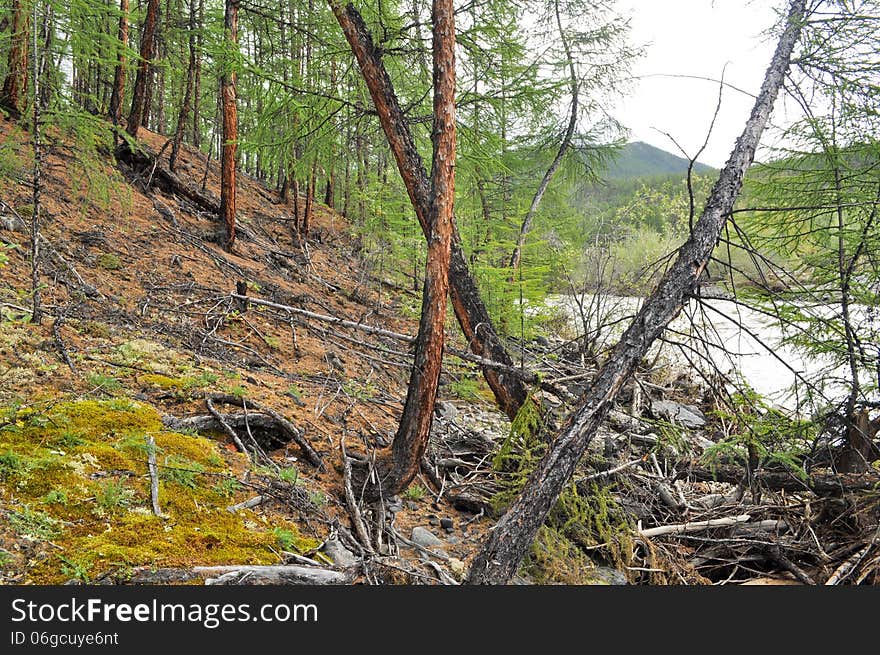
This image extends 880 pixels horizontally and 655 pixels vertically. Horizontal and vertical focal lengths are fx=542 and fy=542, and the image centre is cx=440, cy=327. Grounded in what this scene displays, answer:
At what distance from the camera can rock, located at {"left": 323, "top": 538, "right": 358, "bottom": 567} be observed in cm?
354

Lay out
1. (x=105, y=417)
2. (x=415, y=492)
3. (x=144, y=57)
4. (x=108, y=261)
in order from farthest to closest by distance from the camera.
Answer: (x=144, y=57) → (x=108, y=261) → (x=415, y=492) → (x=105, y=417)

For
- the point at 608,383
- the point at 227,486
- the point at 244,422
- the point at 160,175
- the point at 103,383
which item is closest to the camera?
the point at 608,383

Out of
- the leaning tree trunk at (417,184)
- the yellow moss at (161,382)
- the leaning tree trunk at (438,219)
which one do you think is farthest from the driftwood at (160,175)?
the leaning tree trunk at (438,219)

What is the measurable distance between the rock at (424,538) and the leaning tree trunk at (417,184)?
1.66 metres

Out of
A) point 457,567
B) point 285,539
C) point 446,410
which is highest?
point 285,539

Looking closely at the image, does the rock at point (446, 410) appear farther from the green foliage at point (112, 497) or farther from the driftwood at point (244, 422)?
the green foliage at point (112, 497)

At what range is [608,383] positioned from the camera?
377cm

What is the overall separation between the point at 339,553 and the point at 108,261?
22.6 feet

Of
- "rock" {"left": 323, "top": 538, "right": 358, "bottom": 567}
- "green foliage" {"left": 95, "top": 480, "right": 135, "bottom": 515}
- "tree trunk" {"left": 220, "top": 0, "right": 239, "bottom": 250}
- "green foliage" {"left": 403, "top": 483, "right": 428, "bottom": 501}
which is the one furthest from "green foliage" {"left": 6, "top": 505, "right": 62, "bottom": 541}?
"tree trunk" {"left": 220, "top": 0, "right": 239, "bottom": 250}

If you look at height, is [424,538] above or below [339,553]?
below

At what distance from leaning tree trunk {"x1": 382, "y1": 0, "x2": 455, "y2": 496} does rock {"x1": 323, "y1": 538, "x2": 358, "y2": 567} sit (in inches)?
51.9

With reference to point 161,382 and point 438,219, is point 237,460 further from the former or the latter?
point 438,219

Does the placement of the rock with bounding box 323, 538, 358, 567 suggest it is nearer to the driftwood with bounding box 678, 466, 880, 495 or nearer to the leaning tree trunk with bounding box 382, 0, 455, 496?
the leaning tree trunk with bounding box 382, 0, 455, 496

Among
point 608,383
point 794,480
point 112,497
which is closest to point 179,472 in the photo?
point 112,497
